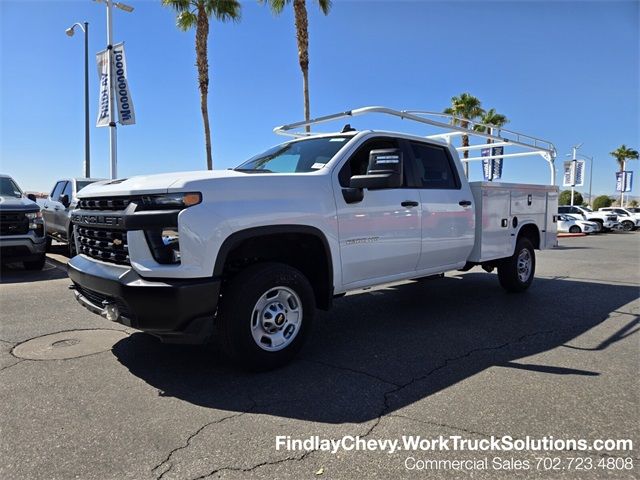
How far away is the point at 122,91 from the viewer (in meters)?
15.5

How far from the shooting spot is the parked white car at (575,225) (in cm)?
2827

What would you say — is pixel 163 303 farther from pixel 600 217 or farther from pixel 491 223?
pixel 600 217

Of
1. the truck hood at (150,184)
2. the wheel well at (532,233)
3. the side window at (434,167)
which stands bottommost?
the wheel well at (532,233)

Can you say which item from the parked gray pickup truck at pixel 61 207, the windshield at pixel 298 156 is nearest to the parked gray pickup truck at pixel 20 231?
the parked gray pickup truck at pixel 61 207

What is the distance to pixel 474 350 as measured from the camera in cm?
469

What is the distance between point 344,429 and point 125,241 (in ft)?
7.01

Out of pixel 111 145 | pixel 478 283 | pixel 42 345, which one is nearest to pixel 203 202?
pixel 42 345

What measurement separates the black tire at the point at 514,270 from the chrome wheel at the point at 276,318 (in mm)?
4342

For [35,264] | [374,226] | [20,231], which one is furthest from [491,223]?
[35,264]

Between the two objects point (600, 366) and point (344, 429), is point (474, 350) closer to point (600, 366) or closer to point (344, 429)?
point (600, 366)

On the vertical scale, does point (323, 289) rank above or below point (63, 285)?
above

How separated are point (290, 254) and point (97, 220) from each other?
64.9 inches

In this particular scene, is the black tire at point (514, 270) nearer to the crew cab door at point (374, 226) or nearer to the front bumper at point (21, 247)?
the crew cab door at point (374, 226)

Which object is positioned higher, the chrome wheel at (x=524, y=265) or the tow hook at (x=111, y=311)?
the tow hook at (x=111, y=311)
